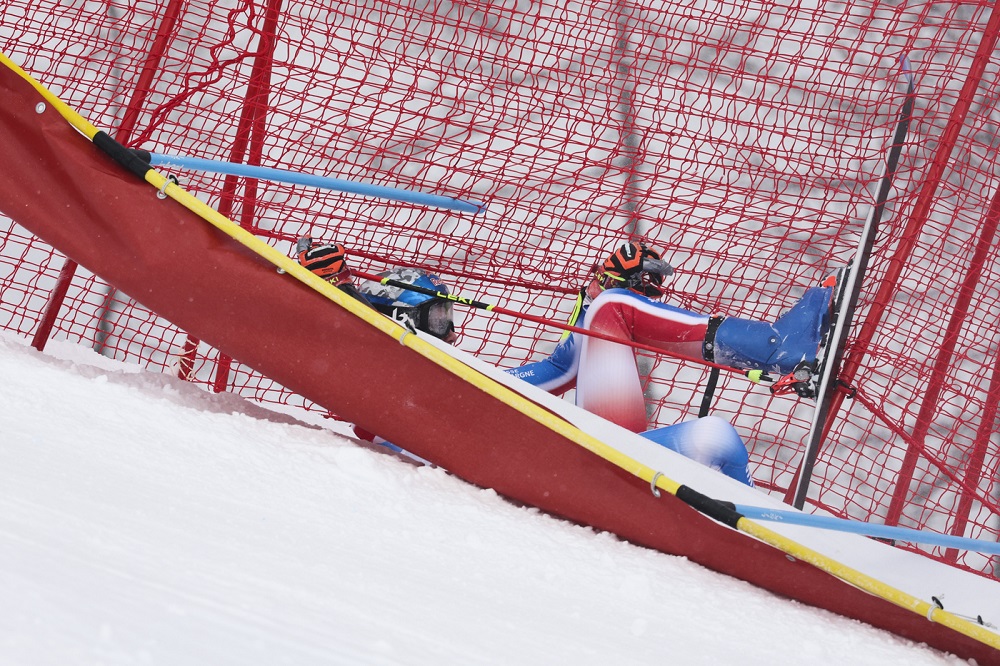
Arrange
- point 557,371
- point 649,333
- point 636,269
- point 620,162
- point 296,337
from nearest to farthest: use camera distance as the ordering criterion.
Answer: point 296,337, point 649,333, point 636,269, point 557,371, point 620,162

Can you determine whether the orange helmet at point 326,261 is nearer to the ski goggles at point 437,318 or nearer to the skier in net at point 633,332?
the skier in net at point 633,332

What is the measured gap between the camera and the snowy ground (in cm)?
119

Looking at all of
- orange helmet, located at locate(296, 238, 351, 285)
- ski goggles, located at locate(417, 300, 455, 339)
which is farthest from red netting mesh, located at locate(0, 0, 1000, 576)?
orange helmet, located at locate(296, 238, 351, 285)

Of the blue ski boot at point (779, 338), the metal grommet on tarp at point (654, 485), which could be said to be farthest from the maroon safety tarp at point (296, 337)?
the blue ski boot at point (779, 338)

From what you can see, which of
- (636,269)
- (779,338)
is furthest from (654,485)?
(636,269)

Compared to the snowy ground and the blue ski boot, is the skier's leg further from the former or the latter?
the snowy ground

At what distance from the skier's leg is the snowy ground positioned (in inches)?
16.6

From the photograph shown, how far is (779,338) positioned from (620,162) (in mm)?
3098

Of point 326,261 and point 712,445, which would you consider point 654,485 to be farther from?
point 326,261

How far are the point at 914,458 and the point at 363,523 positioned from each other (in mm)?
2291

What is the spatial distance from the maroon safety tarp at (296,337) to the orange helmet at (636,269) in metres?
0.76

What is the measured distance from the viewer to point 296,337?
94.9 inches

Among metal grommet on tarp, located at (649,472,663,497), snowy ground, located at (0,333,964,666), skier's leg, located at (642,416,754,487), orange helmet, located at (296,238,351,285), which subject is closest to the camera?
snowy ground, located at (0,333,964,666)

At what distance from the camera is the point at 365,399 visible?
94.4 inches
